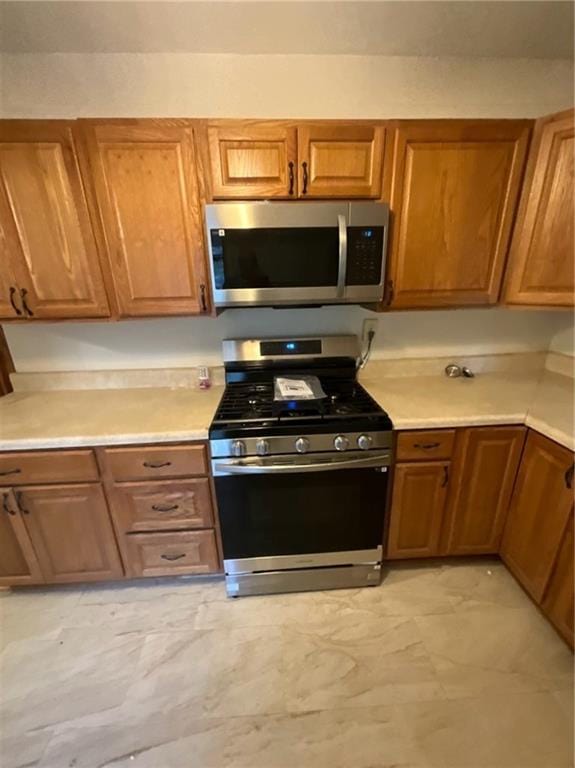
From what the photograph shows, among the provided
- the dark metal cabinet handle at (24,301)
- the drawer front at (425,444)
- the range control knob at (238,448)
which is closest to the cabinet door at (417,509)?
the drawer front at (425,444)

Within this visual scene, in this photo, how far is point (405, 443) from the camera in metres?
1.62

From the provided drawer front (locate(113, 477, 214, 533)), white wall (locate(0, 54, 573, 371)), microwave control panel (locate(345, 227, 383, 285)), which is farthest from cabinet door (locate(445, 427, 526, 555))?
drawer front (locate(113, 477, 214, 533))

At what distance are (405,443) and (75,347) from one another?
6.05ft

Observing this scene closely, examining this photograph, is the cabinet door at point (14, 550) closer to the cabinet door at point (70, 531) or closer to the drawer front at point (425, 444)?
the cabinet door at point (70, 531)

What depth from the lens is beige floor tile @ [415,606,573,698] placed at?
1.42 metres

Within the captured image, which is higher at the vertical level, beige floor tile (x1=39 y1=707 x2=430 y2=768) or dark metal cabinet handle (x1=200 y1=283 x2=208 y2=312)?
dark metal cabinet handle (x1=200 y1=283 x2=208 y2=312)

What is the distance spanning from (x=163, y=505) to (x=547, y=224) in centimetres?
216

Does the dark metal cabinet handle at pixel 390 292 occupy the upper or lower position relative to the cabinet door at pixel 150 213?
lower

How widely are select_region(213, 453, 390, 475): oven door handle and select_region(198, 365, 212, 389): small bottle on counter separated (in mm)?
589

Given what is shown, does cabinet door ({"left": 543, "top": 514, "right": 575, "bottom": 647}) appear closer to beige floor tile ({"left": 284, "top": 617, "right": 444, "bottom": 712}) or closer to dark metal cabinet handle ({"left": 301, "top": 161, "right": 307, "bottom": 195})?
beige floor tile ({"left": 284, "top": 617, "right": 444, "bottom": 712})

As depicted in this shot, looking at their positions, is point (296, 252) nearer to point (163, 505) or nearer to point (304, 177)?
point (304, 177)

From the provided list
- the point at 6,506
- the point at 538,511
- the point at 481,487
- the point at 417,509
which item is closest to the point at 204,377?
the point at 6,506

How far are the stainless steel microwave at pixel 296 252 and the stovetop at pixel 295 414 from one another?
469 mm

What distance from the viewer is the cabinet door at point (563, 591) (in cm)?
144
